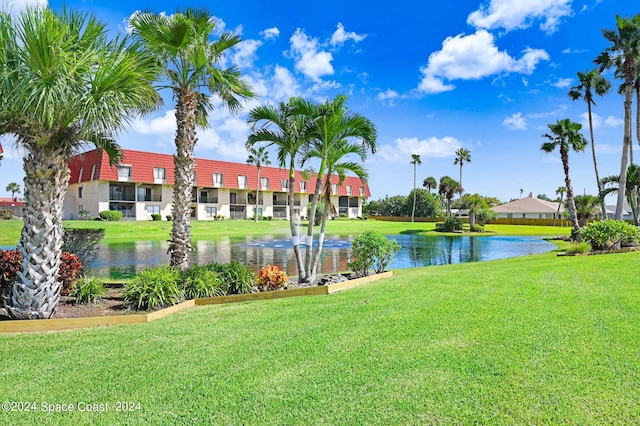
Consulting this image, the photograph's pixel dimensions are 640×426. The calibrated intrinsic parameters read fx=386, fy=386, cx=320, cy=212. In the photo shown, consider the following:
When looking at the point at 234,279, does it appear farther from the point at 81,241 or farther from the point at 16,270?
the point at 81,241

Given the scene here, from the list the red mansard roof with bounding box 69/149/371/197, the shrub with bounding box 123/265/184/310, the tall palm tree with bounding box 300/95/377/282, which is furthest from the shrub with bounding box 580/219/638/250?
the red mansard roof with bounding box 69/149/371/197

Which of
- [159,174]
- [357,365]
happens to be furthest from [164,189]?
[357,365]

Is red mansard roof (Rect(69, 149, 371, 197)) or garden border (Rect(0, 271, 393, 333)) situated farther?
red mansard roof (Rect(69, 149, 371, 197))

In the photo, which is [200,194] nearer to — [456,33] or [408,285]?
[456,33]

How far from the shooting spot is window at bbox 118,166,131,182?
132 feet

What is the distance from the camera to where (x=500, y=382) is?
3.46 metres

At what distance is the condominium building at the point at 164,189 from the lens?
40406 millimetres

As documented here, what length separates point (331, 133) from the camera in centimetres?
980

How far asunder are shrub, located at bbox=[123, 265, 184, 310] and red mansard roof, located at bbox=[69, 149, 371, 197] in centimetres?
2726

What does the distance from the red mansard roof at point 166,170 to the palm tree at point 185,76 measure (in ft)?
82.6

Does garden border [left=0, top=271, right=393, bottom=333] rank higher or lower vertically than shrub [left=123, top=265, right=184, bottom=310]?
lower

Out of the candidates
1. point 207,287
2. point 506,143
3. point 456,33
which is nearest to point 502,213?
point 506,143

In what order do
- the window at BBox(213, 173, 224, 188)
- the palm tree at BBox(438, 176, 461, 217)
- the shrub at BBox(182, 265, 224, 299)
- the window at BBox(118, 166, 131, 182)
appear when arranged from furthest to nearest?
the palm tree at BBox(438, 176, 461, 217)
the window at BBox(213, 173, 224, 188)
the window at BBox(118, 166, 131, 182)
the shrub at BBox(182, 265, 224, 299)

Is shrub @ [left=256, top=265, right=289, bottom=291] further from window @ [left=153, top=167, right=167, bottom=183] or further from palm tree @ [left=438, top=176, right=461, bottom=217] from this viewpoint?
palm tree @ [left=438, top=176, right=461, bottom=217]
